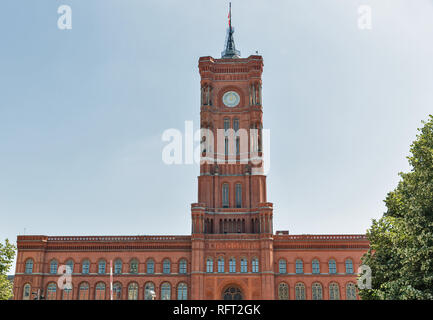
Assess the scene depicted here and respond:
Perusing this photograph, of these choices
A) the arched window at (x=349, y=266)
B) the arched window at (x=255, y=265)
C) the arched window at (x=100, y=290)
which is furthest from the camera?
the arched window at (x=349, y=266)

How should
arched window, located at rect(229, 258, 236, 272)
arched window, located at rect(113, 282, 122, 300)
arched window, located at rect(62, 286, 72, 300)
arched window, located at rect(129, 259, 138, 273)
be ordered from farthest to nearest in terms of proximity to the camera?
arched window, located at rect(129, 259, 138, 273) → arched window, located at rect(62, 286, 72, 300) → arched window, located at rect(113, 282, 122, 300) → arched window, located at rect(229, 258, 236, 272)

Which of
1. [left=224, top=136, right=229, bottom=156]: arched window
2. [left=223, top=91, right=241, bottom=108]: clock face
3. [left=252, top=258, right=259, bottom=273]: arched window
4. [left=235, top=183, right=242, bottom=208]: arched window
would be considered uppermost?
[left=223, top=91, right=241, bottom=108]: clock face

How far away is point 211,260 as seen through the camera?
63969mm

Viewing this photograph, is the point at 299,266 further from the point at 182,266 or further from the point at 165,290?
the point at 165,290

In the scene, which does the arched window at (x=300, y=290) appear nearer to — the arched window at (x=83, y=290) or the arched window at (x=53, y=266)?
the arched window at (x=83, y=290)

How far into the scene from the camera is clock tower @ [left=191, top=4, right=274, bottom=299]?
64.3m

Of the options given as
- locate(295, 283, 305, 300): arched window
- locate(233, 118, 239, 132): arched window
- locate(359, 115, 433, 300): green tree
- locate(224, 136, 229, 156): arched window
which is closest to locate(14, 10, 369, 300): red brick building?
locate(295, 283, 305, 300): arched window

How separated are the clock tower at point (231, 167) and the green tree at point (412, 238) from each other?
32.8 m

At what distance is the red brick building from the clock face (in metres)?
12.5

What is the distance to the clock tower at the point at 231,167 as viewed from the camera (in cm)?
6431

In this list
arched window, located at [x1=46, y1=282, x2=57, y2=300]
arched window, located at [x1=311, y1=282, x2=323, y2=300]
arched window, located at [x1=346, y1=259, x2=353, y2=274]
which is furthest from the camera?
arched window, located at [x1=46, y1=282, x2=57, y2=300]

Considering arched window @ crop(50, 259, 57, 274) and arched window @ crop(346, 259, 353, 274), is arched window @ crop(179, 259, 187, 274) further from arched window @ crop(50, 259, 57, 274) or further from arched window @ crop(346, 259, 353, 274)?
arched window @ crop(346, 259, 353, 274)

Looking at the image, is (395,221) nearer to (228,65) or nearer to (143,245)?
(143,245)

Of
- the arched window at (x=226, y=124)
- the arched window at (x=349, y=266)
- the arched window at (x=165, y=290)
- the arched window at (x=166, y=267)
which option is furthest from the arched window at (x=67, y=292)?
the arched window at (x=349, y=266)
